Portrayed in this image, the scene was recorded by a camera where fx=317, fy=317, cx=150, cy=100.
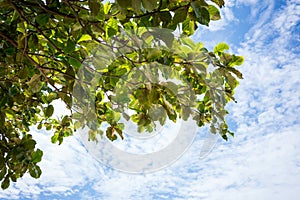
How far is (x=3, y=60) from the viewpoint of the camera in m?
2.13

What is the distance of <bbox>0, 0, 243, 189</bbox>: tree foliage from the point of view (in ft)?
4.97

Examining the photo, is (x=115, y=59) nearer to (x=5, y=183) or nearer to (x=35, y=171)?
(x=35, y=171)

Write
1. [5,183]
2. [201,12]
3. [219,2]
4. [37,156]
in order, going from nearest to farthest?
[201,12]
[219,2]
[37,156]
[5,183]

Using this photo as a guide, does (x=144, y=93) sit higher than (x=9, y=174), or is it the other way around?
(x=144, y=93)

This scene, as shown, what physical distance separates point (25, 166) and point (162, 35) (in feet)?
4.39

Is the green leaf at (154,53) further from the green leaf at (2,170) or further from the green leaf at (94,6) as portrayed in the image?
the green leaf at (2,170)

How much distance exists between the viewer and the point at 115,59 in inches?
70.7

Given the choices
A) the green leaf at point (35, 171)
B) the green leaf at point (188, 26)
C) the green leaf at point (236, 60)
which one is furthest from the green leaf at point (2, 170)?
the green leaf at point (236, 60)

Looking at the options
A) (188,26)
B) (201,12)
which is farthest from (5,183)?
(201,12)

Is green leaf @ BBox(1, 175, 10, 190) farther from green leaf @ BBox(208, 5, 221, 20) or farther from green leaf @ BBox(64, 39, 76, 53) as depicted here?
green leaf @ BBox(208, 5, 221, 20)

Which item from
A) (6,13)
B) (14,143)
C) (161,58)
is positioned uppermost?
(6,13)

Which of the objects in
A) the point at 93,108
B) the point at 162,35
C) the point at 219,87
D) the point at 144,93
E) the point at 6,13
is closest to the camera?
the point at 162,35

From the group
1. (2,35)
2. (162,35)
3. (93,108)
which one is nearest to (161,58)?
(162,35)

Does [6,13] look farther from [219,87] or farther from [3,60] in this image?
[219,87]
